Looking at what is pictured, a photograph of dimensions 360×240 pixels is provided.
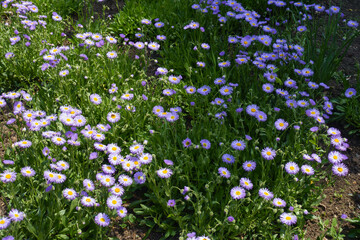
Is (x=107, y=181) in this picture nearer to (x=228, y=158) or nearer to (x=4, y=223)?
(x=4, y=223)

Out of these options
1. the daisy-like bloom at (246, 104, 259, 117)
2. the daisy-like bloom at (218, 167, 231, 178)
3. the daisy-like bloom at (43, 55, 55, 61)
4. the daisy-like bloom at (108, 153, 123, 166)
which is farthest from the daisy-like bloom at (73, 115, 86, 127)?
the daisy-like bloom at (246, 104, 259, 117)

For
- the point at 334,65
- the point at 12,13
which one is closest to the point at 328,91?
the point at 334,65

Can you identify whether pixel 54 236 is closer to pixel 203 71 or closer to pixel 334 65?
pixel 203 71

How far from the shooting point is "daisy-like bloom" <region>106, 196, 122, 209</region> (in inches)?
95.7

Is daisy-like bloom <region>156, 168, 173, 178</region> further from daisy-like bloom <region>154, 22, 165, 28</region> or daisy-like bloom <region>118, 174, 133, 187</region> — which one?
daisy-like bloom <region>154, 22, 165, 28</region>

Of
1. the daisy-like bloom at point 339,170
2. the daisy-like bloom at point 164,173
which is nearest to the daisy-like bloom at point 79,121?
the daisy-like bloom at point 164,173

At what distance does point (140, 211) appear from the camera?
277 cm

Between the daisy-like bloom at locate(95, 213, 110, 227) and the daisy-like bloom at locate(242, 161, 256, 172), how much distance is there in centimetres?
109

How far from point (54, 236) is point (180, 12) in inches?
131

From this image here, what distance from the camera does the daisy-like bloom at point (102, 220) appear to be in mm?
2362

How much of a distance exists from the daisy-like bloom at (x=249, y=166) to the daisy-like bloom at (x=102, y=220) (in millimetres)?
1087

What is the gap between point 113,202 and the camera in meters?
2.46

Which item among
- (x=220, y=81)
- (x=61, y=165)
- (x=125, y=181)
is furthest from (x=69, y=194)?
(x=220, y=81)

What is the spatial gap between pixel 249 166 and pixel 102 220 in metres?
1.16
